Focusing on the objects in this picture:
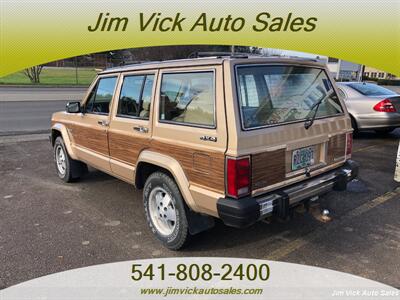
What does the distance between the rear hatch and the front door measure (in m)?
2.05

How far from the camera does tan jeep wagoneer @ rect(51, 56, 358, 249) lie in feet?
9.86

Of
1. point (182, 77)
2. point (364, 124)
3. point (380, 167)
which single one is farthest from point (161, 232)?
point (364, 124)

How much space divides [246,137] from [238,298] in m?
1.31

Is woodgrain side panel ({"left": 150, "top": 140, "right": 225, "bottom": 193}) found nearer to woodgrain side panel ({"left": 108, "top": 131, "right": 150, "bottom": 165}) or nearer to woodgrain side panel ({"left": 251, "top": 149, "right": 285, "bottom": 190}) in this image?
woodgrain side panel ({"left": 251, "top": 149, "right": 285, "bottom": 190})

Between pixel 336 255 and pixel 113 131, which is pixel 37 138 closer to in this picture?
pixel 113 131

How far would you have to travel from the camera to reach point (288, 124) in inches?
132

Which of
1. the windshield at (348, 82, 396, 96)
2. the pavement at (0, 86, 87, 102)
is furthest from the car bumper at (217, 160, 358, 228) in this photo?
the pavement at (0, 86, 87, 102)

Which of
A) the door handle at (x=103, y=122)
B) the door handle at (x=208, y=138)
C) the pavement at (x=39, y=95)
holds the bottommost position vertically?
the pavement at (x=39, y=95)

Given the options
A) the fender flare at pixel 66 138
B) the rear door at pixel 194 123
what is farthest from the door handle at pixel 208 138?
the fender flare at pixel 66 138

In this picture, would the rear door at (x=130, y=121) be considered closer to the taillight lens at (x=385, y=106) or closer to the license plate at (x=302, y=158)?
the license plate at (x=302, y=158)

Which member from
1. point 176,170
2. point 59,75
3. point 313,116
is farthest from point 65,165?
point 59,75

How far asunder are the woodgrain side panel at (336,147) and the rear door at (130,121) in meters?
1.90

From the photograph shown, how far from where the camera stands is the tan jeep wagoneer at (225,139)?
9.86ft

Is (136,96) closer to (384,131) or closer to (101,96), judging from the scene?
(101,96)
